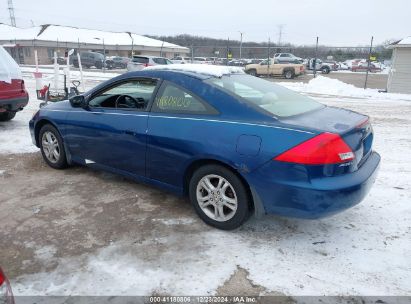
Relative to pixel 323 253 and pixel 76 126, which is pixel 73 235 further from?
pixel 323 253

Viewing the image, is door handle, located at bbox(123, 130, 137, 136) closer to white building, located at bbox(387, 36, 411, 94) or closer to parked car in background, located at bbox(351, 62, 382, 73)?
white building, located at bbox(387, 36, 411, 94)

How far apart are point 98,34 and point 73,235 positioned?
5669cm

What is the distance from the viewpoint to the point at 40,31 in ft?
170

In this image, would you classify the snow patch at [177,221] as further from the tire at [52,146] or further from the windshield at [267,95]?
the tire at [52,146]

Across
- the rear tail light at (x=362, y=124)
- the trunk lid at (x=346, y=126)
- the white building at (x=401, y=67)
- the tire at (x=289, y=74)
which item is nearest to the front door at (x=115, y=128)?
the trunk lid at (x=346, y=126)

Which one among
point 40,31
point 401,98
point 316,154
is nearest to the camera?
point 316,154

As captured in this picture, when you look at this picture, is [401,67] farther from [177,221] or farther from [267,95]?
[177,221]

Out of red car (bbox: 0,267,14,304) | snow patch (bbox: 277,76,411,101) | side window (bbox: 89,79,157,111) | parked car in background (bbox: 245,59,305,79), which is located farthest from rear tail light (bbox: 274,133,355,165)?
parked car in background (bbox: 245,59,305,79)

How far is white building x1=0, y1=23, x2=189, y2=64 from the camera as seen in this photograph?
4706 centimetres

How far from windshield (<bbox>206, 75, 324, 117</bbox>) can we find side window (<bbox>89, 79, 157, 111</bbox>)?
0.79 metres

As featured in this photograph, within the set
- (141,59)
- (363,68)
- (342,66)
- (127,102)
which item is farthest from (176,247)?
(363,68)

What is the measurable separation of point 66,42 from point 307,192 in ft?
157

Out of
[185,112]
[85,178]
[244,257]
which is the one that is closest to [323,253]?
[244,257]

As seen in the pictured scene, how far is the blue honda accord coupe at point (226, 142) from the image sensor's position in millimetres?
3012
